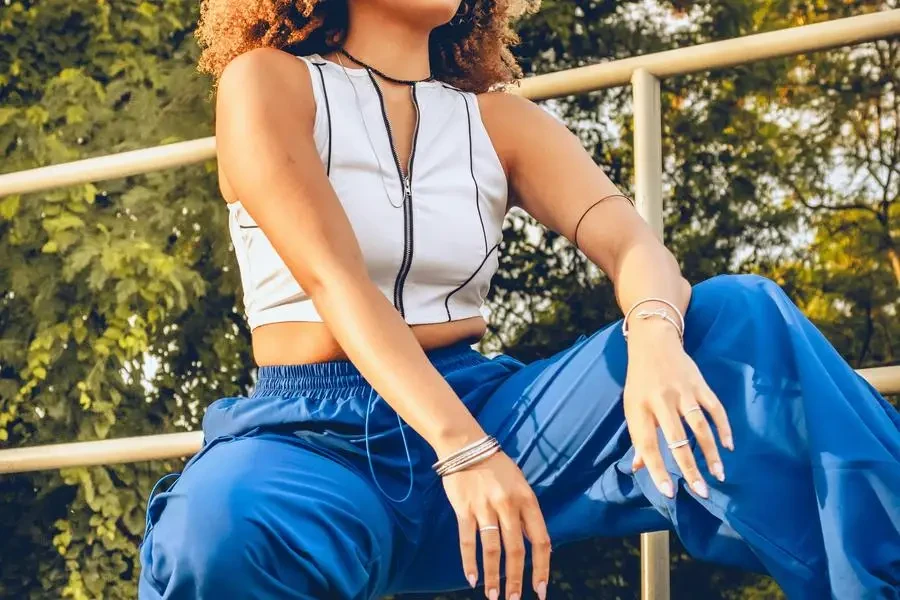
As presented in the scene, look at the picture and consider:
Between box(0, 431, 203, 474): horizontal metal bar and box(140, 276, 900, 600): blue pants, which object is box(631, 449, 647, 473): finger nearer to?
box(140, 276, 900, 600): blue pants

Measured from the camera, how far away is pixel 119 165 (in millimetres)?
2182

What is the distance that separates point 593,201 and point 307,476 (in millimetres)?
576

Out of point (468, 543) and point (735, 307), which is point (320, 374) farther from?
point (735, 307)

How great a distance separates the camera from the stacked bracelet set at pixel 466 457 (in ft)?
4.06

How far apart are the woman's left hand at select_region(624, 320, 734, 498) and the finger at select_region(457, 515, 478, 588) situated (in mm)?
181

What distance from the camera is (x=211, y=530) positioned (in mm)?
1151

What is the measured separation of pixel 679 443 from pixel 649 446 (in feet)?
0.11

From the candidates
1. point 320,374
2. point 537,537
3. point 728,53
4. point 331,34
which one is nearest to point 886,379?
point 728,53

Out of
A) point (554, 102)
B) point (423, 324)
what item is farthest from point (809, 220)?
point (423, 324)

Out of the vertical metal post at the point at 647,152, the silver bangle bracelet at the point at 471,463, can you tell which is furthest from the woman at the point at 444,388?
the vertical metal post at the point at 647,152

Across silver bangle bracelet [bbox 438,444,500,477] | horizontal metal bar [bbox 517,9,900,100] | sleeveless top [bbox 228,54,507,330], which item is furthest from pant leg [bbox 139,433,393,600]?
horizontal metal bar [bbox 517,9,900,100]

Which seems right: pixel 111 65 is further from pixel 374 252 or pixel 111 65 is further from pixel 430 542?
pixel 430 542

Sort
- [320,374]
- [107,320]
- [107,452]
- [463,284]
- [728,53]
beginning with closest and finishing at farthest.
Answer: [320,374]
[463,284]
[728,53]
[107,452]
[107,320]

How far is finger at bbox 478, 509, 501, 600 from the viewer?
47.7 inches
